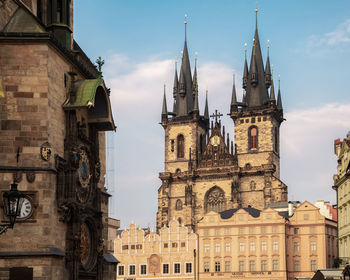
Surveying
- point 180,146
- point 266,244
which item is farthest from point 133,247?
point 180,146

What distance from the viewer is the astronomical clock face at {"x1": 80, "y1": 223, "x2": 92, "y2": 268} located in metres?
21.8

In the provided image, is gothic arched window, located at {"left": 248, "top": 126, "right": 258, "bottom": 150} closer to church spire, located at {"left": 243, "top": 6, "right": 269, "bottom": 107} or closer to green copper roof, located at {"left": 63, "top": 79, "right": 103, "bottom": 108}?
church spire, located at {"left": 243, "top": 6, "right": 269, "bottom": 107}

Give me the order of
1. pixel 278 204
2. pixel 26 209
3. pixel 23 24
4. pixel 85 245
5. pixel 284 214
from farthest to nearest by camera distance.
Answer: pixel 278 204, pixel 284 214, pixel 85 245, pixel 23 24, pixel 26 209

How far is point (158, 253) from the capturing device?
281ft

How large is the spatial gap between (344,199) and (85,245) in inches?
1193

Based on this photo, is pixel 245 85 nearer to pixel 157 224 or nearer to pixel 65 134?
pixel 157 224

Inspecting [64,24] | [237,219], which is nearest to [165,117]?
[237,219]

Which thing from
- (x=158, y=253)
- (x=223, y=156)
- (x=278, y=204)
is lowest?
(x=158, y=253)

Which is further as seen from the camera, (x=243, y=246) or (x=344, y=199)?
(x=243, y=246)

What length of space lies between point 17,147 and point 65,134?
1910mm

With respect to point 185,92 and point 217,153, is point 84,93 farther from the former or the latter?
point 185,92

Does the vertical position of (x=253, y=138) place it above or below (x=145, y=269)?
above

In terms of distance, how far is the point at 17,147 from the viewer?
1944cm

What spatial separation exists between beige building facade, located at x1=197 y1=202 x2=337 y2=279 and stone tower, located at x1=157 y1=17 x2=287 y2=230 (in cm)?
1134
